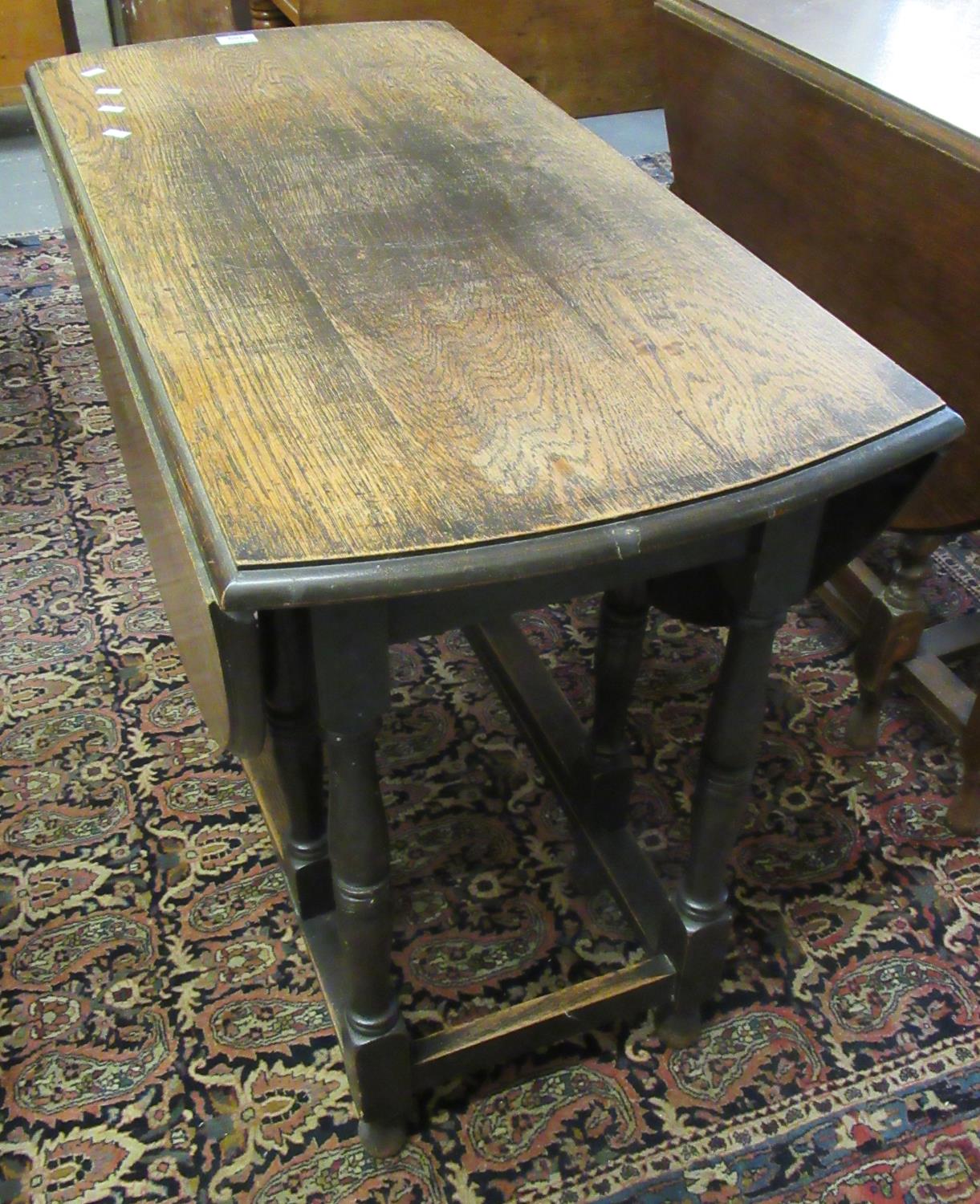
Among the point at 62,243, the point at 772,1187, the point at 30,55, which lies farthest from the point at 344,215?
the point at 30,55

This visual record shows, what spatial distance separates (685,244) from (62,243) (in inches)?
85.9

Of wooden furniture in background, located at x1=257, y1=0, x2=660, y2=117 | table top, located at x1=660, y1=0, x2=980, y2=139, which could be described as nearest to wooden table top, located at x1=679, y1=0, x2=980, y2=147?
table top, located at x1=660, y1=0, x2=980, y2=139

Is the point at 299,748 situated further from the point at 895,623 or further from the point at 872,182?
the point at 872,182

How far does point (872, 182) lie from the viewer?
1458 millimetres

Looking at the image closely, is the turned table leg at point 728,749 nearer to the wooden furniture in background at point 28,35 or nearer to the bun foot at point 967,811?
the bun foot at point 967,811

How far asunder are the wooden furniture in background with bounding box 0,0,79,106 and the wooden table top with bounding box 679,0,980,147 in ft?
6.86

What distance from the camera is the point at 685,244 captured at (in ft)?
3.74

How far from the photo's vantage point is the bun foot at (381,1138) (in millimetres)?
1166

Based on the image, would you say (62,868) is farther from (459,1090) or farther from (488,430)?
(488,430)

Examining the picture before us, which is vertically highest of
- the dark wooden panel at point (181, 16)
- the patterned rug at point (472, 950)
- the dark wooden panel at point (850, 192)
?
the dark wooden panel at point (850, 192)

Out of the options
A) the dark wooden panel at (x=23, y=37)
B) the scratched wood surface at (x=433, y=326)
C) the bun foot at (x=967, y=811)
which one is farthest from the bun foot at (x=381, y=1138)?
the dark wooden panel at (x=23, y=37)

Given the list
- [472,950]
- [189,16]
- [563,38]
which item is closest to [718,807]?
[472,950]

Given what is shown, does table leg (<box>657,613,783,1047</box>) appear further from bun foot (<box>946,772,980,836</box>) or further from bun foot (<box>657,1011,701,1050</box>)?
bun foot (<box>946,772,980,836</box>)

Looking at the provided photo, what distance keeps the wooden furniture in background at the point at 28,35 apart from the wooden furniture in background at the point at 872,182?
2084mm
